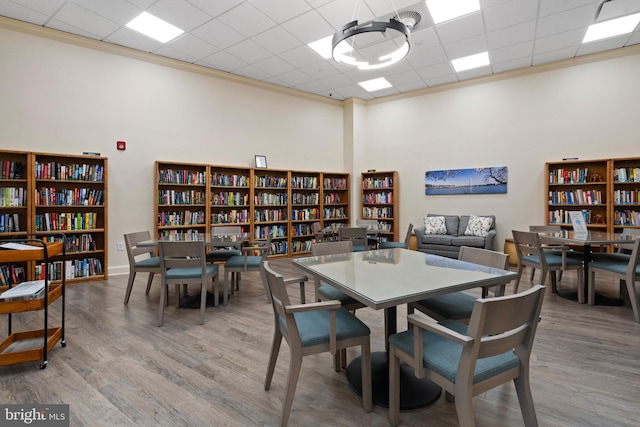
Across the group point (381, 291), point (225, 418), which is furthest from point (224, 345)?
point (381, 291)

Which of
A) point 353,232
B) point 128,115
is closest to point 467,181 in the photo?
point 353,232

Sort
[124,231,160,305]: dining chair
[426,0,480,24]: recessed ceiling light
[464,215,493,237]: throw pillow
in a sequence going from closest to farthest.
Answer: [124,231,160,305]: dining chair, [426,0,480,24]: recessed ceiling light, [464,215,493,237]: throw pillow

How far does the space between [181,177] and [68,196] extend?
1.59m

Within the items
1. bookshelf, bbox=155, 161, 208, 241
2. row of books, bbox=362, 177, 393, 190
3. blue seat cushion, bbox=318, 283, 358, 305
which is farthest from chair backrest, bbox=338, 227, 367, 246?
row of books, bbox=362, 177, 393, 190

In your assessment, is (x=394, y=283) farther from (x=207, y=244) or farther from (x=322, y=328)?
(x=207, y=244)

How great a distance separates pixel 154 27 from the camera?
14.6ft

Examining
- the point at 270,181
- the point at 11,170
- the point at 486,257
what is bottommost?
the point at 486,257

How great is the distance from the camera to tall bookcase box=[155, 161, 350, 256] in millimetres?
5418

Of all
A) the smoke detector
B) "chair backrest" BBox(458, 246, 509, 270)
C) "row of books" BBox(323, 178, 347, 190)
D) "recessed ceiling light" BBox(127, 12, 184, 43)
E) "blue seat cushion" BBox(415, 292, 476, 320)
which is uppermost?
"recessed ceiling light" BBox(127, 12, 184, 43)

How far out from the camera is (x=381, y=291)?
1548 millimetres

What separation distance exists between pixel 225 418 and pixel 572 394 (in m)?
2.09

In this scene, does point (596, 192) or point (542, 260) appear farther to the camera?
point (596, 192)

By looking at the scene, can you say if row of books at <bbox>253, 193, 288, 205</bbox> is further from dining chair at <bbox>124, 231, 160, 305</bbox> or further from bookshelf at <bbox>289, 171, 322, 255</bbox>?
dining chair at <bbox>124, 231, 160, 305</bbox>

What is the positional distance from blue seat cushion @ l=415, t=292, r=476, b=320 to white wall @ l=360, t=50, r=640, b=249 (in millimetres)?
4770
